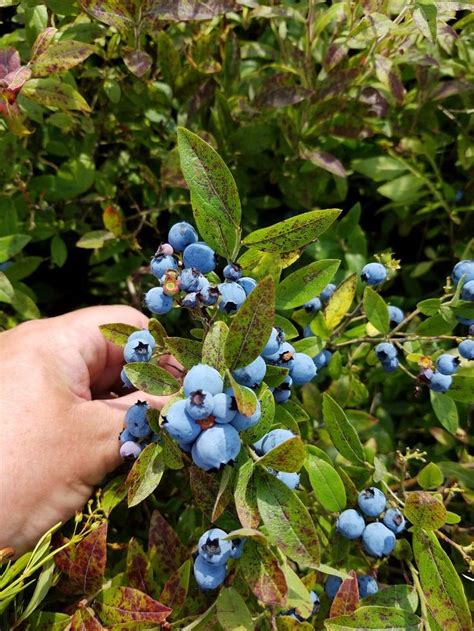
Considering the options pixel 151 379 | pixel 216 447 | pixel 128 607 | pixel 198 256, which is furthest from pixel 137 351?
pixel 128 607

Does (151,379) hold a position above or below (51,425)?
above

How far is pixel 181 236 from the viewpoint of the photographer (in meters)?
1.15

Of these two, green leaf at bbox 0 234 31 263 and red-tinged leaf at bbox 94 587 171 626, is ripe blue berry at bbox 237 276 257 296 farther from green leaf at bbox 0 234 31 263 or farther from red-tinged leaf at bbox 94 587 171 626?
green leaf at bbox 0 234 31 263

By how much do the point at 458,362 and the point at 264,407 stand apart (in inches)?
24.2

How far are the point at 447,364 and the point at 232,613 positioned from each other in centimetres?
74

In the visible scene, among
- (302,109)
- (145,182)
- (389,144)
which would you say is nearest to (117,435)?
(145,182)

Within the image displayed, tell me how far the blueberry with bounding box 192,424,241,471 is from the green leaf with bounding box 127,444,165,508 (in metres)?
0.23

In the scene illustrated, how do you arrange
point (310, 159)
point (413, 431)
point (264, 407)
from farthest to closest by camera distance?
point (413, 431) → point (310, 159) → point (264, 407)

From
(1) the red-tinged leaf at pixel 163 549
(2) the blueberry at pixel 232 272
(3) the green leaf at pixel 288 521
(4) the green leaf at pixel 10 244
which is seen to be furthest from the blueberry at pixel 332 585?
(4) the green leaf at pixel 10 244

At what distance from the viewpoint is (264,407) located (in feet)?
3.41

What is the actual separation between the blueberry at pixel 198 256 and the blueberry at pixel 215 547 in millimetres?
497

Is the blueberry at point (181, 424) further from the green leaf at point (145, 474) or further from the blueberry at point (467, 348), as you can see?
the blueberry at point (467, 348)

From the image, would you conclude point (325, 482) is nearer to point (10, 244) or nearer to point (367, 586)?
point (367, 586)

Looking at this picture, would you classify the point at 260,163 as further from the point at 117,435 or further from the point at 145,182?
the point at 117,435
